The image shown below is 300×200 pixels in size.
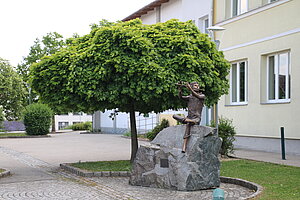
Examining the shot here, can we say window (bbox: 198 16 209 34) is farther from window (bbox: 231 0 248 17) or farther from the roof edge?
the roof edge

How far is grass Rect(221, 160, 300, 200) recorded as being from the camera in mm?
8516

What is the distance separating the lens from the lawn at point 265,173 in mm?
8609

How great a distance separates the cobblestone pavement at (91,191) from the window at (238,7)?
12.1 m

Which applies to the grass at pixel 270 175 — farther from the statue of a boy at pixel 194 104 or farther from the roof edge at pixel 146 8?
the roof edge at pixel 146 8

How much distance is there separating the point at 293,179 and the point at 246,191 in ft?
5.12

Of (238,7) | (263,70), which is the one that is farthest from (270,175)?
(238,7)

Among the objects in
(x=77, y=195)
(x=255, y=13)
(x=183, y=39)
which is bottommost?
(x=77, y=195)

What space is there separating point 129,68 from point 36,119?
81.6ft

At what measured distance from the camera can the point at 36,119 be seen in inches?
1358

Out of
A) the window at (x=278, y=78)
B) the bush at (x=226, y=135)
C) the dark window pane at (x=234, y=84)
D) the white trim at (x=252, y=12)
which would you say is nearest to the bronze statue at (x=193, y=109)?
the bush at (x=226, y=135)

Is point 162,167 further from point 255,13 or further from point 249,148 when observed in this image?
point 255,13

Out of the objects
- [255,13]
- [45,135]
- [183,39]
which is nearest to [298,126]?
[255,13]

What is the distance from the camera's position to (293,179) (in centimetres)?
1026

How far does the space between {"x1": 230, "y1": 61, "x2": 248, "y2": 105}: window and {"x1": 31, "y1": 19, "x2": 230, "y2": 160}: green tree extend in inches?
314
